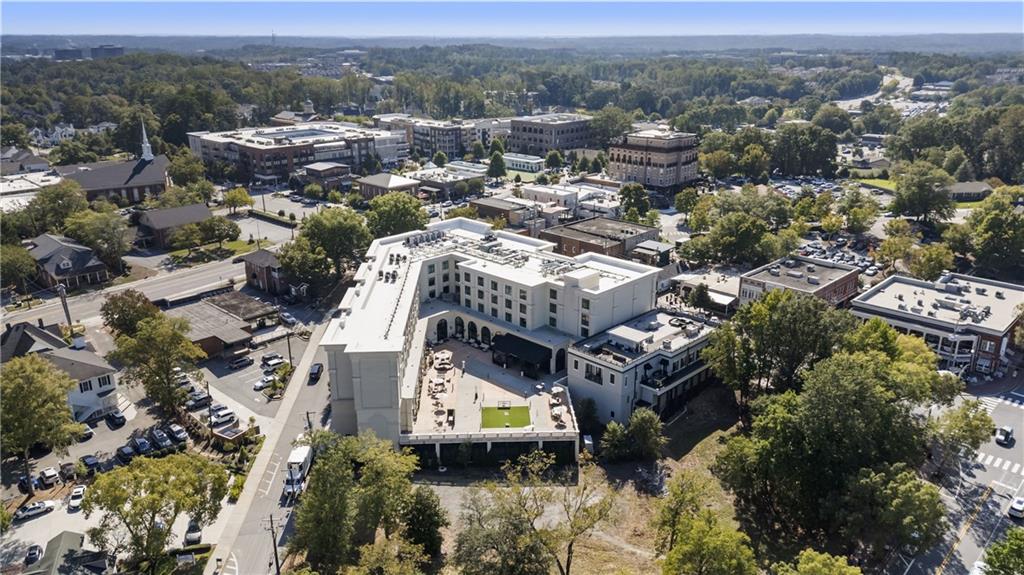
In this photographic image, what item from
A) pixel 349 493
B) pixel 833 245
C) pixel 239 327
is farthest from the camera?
pixel 833 245

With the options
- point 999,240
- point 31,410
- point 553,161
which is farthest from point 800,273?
point 553,161

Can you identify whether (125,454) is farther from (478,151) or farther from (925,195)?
(478,151)

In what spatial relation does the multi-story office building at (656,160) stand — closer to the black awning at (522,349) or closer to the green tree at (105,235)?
the black awning at (522,349)

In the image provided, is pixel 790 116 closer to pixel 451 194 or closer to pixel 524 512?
pixel 451 194

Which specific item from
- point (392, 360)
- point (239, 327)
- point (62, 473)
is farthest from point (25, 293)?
point (392, 360)

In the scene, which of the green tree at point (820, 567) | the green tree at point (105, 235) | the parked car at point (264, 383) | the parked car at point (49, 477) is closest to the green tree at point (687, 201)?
the parked car at point (264, 383)

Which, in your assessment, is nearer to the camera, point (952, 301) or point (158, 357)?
point (158, 357)
